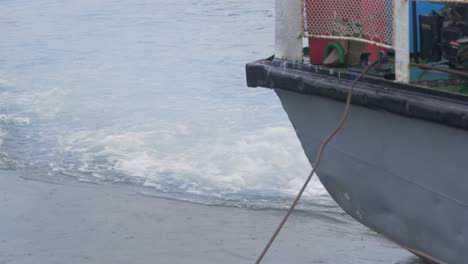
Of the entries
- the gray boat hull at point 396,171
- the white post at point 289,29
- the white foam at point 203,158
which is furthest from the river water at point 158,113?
the white post at point 289,29

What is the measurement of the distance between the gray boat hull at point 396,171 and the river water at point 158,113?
50.8 inches

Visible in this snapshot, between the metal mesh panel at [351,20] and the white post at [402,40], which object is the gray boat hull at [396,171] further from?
the metal mesh panel at [351,20]

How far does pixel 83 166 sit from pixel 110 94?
3048 millimetres

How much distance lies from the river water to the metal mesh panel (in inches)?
75.8

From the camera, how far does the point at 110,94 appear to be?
439 inches

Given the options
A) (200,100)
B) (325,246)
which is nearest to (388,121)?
(325,246)

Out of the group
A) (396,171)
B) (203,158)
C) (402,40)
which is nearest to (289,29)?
(402,40)

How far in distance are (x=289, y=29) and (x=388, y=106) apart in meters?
0.81

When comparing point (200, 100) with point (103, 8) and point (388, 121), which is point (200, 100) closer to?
point (388, 121)

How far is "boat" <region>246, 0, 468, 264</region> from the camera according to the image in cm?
406

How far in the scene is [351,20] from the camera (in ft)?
14.8

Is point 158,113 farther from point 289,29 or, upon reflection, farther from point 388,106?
point 388,106

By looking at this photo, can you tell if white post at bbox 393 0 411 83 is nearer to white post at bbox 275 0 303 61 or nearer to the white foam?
white post at bbox 275 0 303 61

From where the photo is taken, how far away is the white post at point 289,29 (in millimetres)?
4656
